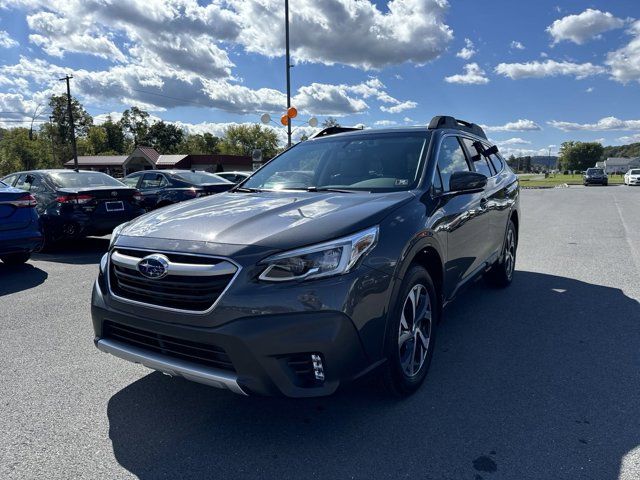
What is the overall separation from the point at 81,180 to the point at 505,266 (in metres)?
7.59

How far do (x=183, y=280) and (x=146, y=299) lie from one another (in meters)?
0.31

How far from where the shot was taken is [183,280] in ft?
8.04

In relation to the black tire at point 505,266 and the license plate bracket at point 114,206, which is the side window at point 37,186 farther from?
the black tire at point 505,266

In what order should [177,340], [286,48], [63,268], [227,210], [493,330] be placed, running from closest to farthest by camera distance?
[177,340]
[227,210]
[493,330]
[63,268]
[286,48]

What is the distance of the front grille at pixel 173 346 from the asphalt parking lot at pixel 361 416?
0.50 metres

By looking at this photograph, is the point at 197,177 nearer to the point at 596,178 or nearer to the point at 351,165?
the point at 351,165

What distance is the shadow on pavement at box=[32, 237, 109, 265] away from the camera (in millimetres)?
7936

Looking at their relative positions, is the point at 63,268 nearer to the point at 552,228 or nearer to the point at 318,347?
the point at 318,347

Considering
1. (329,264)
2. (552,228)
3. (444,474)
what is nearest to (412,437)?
(444,474)

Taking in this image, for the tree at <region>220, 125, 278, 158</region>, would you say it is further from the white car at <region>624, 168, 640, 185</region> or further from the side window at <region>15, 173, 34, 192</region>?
the side window at <region>15, 173, 34, 192</region>

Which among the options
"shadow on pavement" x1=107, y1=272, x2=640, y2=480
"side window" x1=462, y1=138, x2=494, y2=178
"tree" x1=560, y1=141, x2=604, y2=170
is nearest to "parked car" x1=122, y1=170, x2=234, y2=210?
"side window" x1=462, y1=138, x2=494, y2=178

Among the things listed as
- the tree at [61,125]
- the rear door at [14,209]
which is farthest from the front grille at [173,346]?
the tree at [61,125]

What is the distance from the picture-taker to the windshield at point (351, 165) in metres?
3.59

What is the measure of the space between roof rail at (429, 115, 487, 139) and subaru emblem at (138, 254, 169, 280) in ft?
8.26
